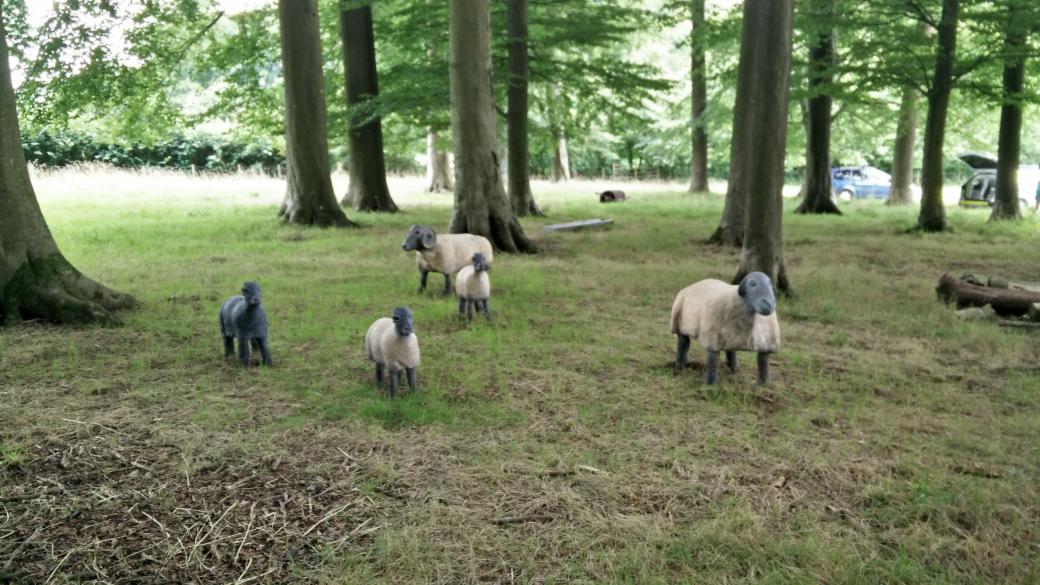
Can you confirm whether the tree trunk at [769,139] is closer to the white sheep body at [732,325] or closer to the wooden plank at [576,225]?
the white sheep body at [732,325]

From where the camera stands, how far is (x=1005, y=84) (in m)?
16.3

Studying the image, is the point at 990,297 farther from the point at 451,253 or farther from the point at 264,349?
the point at 264,349

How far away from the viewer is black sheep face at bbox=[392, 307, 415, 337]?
4.54 metres

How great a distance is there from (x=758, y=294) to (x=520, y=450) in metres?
1.90

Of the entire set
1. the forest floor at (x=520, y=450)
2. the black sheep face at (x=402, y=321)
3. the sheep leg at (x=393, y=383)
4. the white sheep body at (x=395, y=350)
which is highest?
the black sheep face at (x=402, y=321)

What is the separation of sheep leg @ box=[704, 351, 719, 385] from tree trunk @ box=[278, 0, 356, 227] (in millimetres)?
11356

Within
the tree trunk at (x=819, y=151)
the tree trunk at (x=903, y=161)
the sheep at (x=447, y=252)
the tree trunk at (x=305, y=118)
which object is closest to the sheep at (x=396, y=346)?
the sheep at (x=447, y=252)

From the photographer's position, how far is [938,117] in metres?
14.8

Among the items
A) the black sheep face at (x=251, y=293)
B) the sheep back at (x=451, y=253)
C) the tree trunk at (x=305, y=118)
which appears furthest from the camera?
the tree trunk at (x=305, y=118)

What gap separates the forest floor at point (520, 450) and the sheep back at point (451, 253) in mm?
395

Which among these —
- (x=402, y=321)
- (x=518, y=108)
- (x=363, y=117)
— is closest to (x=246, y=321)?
(x=402, y=321)

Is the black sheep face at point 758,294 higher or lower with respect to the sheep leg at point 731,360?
higher

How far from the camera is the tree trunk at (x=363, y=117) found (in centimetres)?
1828

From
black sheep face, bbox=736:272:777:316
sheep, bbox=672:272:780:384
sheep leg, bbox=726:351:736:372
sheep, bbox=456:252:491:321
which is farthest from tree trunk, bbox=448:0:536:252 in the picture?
black sheep face, bbox=736:272:777:316
